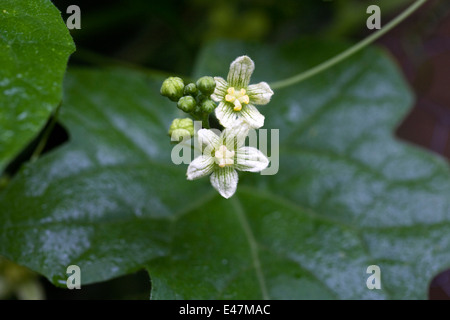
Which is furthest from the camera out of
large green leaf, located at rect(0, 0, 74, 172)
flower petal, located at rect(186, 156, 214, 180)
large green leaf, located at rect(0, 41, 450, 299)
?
large green leaf, located at rect(0, 41, 450, 299)

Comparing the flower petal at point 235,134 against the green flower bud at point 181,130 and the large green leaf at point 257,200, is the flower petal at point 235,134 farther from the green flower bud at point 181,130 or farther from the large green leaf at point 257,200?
the large green leaf at point 257,200

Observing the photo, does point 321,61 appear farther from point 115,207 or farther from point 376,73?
point 115,207

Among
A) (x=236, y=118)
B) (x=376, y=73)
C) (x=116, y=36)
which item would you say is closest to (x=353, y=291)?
(x=236, y=118)

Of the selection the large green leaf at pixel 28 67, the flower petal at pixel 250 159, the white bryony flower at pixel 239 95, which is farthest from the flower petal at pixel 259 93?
the large green leaf at pixel 28 67

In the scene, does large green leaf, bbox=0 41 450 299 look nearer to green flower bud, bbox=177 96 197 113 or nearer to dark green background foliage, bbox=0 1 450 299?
dark green background foliage, bbox=0 1 450 299

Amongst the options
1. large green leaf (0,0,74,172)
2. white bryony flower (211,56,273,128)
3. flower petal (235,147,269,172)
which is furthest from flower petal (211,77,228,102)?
large green leaf (0,0,74,172)

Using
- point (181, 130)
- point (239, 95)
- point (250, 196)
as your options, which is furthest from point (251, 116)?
point (250, 196)

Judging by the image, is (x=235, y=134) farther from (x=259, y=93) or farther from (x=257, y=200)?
(x=257, y=200)
